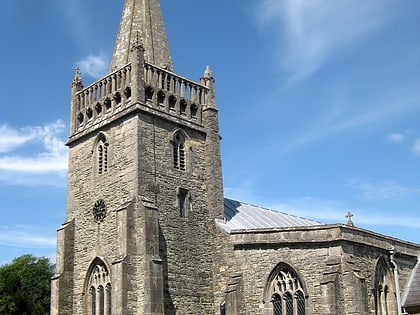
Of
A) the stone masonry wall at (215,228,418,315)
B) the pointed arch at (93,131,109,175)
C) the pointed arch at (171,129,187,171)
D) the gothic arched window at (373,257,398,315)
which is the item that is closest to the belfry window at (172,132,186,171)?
the pointed arch at (171,129,187,171)

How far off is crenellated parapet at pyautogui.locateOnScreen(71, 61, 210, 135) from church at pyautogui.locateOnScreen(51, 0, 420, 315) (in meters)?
0.06

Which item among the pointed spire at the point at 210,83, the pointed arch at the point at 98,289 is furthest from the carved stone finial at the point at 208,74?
the pointed arch at the point at 98,289

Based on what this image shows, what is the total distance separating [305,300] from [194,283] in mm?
5567

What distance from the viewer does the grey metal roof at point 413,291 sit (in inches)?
1156

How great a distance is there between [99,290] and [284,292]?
8.66 m

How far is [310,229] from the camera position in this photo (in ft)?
88.9

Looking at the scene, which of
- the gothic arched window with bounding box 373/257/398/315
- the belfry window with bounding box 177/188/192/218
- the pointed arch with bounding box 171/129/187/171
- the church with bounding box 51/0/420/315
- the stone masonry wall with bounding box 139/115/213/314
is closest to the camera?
the church with bounding box 51/0/420/315

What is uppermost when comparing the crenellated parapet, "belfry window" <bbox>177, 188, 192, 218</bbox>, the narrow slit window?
the crenellated parapet

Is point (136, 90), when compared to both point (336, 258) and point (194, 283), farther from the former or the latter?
point (336, 258)

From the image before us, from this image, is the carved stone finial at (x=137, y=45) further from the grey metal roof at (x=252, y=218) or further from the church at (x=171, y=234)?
the grey metal roof at (x=252, y=218)

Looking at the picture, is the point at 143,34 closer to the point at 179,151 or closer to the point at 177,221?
the point at 179,151

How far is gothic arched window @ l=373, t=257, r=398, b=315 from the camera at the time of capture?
1109 inches

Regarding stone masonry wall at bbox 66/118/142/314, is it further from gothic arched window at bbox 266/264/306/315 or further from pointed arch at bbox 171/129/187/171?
gothic arched window at bbox 266/264/306/315

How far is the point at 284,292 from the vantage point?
27109 millimetres
